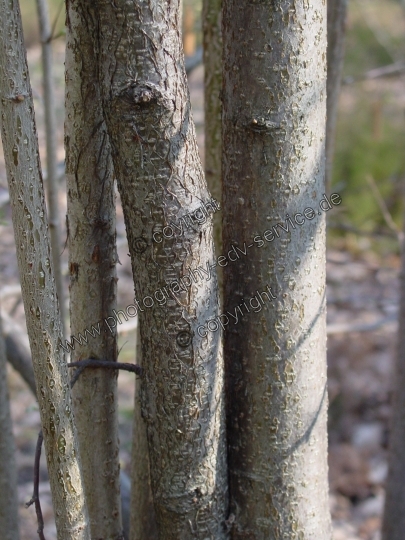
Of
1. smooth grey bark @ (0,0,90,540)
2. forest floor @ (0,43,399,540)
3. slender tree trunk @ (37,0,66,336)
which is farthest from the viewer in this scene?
forest floor @ (0,43,399,540)

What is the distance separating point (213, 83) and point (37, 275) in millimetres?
841

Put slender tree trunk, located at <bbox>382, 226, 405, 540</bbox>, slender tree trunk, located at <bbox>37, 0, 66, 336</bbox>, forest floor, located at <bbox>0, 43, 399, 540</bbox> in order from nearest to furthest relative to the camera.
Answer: slender tree trunk, located at <bbox>37, 0, 66, 336</bbox> → slender tree trunk, located at <bbox>382, 226, 405, 540</bbox> → forest floor, located at <bbox>0, 43, 399, 540</bbox>

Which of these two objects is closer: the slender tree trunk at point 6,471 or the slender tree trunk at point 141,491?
the slender tree trunk at point 141,491

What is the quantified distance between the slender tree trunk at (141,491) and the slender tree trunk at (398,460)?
1.17m

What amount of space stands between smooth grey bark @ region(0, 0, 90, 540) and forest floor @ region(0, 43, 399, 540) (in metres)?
1.59

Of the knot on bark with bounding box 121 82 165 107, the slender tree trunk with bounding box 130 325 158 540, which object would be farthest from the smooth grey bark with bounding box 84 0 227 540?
the slender tree trunk with bounding box 130 325 158 540

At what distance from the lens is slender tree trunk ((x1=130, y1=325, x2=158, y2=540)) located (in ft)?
4.69

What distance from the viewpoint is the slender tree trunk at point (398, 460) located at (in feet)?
7.38

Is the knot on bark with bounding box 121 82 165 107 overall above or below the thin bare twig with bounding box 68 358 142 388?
above

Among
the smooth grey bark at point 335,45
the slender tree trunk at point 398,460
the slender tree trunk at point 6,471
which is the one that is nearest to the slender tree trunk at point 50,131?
the slender tree trunk at point 6,471

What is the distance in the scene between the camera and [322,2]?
41.4 inches

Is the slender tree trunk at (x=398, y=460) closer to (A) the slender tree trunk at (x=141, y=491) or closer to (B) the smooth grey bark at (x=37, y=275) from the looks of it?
(A) the slender tree trunk at (x=141, y=491)

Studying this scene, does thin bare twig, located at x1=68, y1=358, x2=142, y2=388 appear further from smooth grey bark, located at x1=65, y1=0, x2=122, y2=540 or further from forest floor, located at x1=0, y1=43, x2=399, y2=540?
forest floor, located at x1=0, y1=43, x2=399, y2=540

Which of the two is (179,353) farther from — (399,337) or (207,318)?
(399,337)
